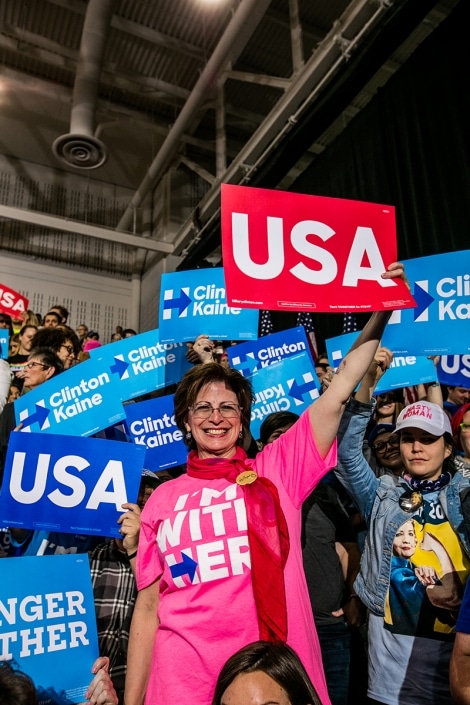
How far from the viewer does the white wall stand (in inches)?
445

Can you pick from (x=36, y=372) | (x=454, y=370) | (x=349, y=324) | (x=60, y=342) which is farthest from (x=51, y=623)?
(x=349, y=324)

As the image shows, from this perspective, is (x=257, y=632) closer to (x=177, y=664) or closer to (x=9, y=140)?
(x=177, y=664)

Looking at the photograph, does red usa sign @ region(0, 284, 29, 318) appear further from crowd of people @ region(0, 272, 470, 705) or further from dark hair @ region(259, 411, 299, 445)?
dark hair @ region(259, 411, 299, 445)

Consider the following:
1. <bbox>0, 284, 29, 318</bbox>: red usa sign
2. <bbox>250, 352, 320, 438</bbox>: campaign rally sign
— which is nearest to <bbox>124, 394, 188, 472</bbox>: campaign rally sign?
<bbox>250, 352, 320, 438</bbox>: campaign rally sign

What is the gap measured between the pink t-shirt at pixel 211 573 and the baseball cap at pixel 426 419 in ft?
2.04

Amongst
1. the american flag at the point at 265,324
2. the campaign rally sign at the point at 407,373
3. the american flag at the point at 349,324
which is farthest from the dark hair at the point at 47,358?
the american flag at the point at 265,324

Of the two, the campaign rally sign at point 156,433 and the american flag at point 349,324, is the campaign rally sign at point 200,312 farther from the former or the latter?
the american flag at point 349,324

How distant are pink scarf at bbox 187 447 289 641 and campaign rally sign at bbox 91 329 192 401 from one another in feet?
5.50

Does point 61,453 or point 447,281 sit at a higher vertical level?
point 447,281

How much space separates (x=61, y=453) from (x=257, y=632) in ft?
4.24

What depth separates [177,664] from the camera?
51.0 inches

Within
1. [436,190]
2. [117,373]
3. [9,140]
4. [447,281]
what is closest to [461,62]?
[436,190]

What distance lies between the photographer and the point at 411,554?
1759 mm

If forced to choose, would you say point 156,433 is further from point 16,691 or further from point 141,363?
point 16,691
